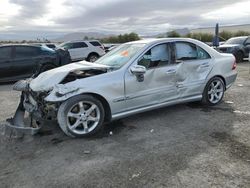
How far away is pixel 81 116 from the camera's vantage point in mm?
5375

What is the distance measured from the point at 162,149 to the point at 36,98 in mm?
2291

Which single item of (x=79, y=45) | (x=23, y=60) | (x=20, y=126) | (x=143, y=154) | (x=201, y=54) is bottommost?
(x=143, y=154)

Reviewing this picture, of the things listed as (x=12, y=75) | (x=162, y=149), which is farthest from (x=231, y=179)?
(x=12, y=75)

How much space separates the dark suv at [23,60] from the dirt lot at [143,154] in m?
6.04

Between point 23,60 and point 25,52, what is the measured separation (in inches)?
13.5

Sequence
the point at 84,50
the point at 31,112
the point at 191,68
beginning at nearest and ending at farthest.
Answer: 1. the point at 31,112
2. the point at 191,68
3. the point at 84,50

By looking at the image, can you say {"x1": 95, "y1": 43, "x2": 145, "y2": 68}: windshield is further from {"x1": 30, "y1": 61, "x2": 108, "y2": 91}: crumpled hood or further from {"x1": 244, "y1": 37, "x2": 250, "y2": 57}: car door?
{"x1": 244, "y1": 37, "x2": 250, "y2": 57}: car door

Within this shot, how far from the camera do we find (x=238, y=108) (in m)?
6.89

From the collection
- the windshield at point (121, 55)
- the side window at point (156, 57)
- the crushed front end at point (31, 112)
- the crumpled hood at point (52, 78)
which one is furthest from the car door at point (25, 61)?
the side window at point (156, 57)

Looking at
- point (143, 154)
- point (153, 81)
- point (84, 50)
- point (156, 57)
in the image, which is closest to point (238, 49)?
point (84, 50)

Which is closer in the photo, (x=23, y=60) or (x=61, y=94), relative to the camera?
(x=61, y=94)

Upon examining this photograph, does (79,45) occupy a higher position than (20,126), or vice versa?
(79,45)

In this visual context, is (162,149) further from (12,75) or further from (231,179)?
(12,75)

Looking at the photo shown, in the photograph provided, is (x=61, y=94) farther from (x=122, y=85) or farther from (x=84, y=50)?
(x=84, y=50)
